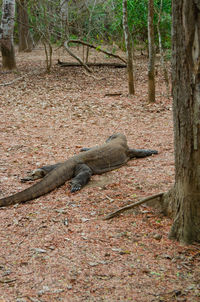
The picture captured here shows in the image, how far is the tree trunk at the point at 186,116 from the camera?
2.44 metres

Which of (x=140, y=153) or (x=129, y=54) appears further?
(x=129, y=54)

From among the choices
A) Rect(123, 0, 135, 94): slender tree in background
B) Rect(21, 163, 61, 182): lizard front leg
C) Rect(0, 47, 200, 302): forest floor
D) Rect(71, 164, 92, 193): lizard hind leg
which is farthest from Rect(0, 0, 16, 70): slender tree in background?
Rect(71, 164, 92, 193): lizard hind leg

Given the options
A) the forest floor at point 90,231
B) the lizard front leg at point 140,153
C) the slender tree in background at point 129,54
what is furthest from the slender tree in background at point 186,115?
the slender tree in background at point 129,54

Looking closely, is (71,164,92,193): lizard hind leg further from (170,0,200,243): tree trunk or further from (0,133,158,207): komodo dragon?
(170,0,200,243): tree trunk

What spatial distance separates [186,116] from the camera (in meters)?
2.67

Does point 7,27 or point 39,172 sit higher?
point 7,27

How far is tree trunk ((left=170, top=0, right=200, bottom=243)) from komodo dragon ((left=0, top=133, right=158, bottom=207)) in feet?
5.54

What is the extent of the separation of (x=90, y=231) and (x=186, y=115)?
1.37m

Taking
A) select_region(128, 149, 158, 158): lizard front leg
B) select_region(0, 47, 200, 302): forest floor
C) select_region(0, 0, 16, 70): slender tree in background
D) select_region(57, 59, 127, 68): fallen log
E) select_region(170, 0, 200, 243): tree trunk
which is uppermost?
select_region(0, 0, 16, 70): slender tree in background

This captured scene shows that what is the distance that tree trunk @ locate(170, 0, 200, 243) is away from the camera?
2.44m

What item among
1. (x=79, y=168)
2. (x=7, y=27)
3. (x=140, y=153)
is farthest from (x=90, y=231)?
(x=7, y=27)

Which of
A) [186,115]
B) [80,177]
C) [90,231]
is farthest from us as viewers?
[80,177]

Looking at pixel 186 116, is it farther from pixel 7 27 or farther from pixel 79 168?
pixel 7 27

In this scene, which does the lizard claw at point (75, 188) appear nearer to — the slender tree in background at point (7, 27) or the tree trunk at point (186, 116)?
the tree trunk at point (186, 116)
